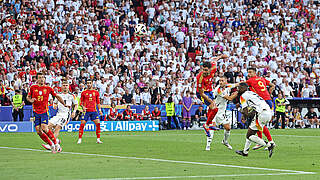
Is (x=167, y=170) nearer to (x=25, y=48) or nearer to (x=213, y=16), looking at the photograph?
(x=25, y=48)

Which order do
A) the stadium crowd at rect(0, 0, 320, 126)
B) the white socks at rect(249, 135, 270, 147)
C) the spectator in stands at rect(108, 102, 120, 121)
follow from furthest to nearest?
the stadium crowd at rect(0, 0, 320, 126), the spectator in stands at rect(108, 102, 120, 121), the white socks at rect(249, 135, 270, 147)

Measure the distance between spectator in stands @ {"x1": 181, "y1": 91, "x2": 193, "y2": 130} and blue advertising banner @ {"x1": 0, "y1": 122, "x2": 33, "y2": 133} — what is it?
8.15m

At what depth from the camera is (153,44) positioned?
37.5 m

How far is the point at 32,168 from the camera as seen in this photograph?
41.3ft

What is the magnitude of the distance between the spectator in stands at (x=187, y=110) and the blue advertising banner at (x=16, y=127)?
26.7 ft

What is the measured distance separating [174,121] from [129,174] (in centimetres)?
2294

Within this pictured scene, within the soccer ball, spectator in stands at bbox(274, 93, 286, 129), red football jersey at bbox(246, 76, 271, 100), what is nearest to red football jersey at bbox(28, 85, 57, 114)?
red football jersey at bbox(246, 76, 271, 100)

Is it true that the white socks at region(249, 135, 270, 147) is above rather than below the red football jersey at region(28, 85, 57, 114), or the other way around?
below

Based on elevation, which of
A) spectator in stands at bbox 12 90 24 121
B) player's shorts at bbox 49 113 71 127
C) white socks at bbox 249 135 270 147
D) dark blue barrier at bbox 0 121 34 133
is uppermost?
white socks at bbox 249 135 270 147

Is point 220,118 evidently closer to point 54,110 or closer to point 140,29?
point 54,110

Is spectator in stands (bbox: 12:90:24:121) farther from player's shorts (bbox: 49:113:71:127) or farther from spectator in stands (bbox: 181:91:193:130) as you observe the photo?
player's shorts (bbox: 49:113:71:127)

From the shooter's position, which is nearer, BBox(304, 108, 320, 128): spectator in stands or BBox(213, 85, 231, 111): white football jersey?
BBox(213, 85, 231, 111): white football jersey

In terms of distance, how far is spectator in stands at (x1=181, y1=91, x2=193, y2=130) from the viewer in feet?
111

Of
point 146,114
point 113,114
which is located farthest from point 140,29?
point 113,114
